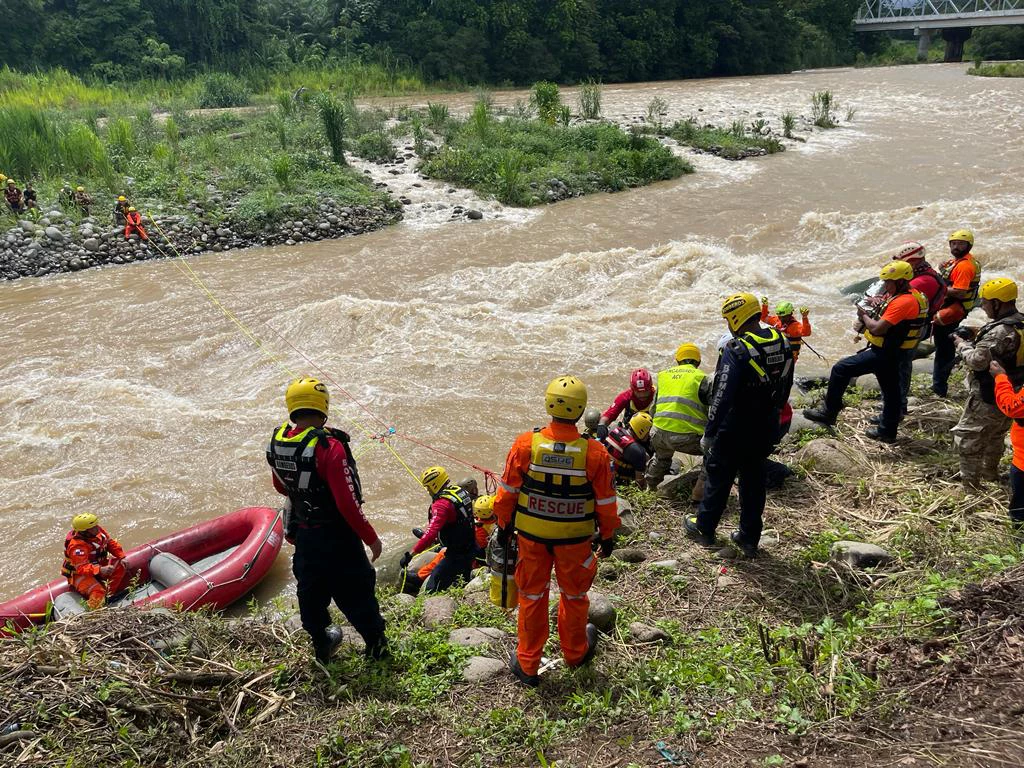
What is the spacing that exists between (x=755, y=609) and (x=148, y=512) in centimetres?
619

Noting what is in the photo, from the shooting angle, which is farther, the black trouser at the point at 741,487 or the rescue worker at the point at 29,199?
the rescue worker at the point at 29,199

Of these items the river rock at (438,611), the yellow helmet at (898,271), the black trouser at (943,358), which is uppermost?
the yellow helmet at (898,271)

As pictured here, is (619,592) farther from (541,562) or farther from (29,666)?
(29,666)

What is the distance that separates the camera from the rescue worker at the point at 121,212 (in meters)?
15.7

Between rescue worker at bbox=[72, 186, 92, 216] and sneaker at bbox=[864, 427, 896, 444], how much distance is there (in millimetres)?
16644

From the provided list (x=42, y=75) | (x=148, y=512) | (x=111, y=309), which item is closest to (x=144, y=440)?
(x=148, y=512)

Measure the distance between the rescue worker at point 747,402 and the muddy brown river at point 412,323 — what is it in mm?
3670

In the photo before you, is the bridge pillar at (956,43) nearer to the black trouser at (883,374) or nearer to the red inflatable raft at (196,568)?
the black trouser at (883,374)

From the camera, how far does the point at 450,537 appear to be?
5.54 metres

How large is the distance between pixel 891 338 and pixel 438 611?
408 centimetres

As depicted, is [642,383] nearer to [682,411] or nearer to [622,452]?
[622,452]

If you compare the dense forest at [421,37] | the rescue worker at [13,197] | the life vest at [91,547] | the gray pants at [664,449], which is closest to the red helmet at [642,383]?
the gray pants at [664,449]

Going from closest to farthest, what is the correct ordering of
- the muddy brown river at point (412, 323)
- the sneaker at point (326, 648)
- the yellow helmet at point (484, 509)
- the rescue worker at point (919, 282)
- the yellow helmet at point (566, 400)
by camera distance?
1. the yellow helmet at point (566, 400)
2. the sneaker at point (326, 648)
3. the yellow helmet at point (484, 509)
4. the rescue worker at point (919, 282)
5. the muddy brown river at point (412, 323)

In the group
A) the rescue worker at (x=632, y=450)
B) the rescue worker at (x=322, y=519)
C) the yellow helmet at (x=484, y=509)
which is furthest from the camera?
the rescue worker at (x=632, y=450)
